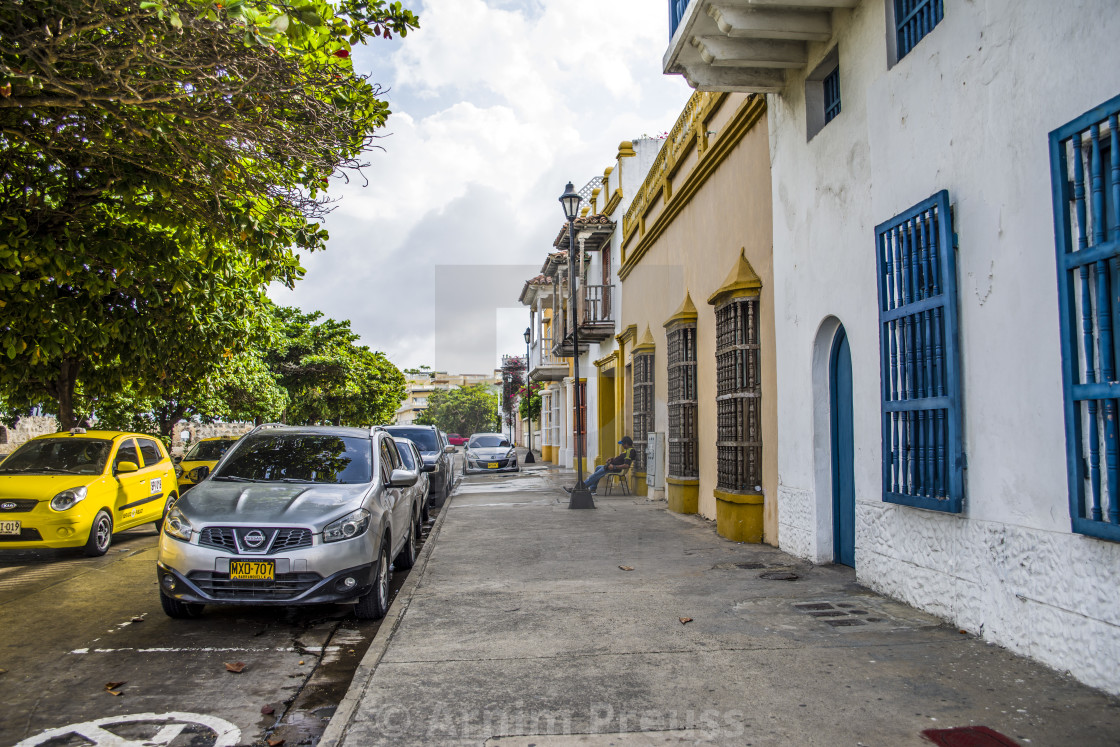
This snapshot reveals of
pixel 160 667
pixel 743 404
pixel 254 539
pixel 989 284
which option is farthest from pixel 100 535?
pixel 989 284

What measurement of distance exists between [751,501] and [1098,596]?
5.36 meters

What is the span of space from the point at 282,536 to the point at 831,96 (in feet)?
21.6

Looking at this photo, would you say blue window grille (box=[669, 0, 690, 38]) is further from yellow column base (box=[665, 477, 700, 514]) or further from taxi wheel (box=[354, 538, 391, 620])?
yellow column base (box=[665, 477, 700, 514])

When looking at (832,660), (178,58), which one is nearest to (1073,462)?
(832,660)

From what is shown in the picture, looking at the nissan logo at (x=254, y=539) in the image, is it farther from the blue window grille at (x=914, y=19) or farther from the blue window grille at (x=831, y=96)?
the blue window grille at (x=831, y=96)

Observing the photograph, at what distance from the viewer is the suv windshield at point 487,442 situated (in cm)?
2775

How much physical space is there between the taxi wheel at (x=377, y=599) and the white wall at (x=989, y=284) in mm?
4060

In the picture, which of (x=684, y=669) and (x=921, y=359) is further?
(x=921, y=359)

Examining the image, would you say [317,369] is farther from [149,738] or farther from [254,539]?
[149,738]

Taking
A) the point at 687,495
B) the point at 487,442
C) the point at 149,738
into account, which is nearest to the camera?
the point at 149,738

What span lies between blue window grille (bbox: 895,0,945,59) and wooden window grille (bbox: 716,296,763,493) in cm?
367

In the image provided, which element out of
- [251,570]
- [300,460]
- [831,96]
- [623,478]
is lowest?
[623,478]

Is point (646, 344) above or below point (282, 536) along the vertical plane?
above

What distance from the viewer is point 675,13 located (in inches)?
348
